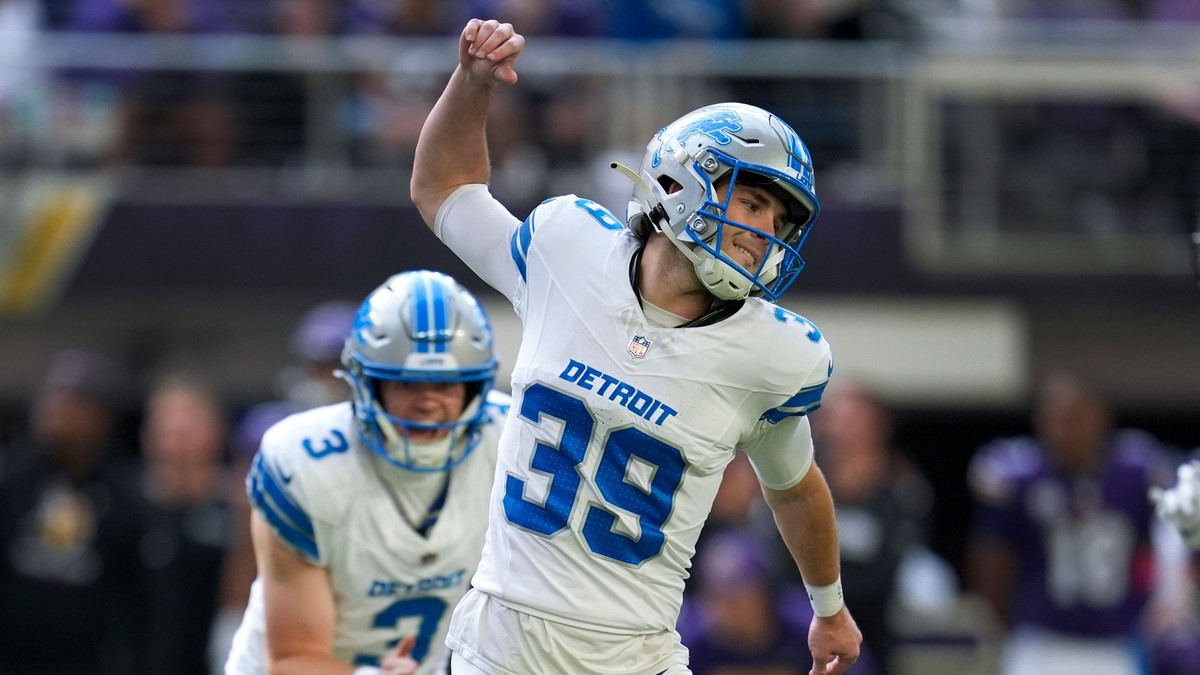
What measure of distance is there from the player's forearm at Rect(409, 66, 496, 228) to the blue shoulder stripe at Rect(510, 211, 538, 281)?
18 centimetres

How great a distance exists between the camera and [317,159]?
9070 millimetres

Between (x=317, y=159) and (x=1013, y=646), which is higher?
(x=317, y=159)

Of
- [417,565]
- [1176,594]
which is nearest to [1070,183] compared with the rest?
[1176,594]

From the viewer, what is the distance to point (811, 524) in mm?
3799

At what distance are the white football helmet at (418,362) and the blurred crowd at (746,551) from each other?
256 cm

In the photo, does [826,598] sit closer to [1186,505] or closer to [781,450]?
[781,450]

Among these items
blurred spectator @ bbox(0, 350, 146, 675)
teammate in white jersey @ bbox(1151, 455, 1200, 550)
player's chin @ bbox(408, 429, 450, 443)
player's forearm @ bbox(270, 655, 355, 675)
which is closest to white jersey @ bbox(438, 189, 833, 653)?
player's forearm @ bbox(270, 655, 355, 675)

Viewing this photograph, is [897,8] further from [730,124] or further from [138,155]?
[730,124]

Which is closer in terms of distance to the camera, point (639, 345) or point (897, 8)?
point (639, 345)

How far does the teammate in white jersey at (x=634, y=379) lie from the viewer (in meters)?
3.49

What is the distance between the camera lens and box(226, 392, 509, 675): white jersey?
427 cm

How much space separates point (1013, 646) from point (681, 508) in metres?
5.02

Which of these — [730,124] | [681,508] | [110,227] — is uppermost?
[730,124]

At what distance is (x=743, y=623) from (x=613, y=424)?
398 centimetres
